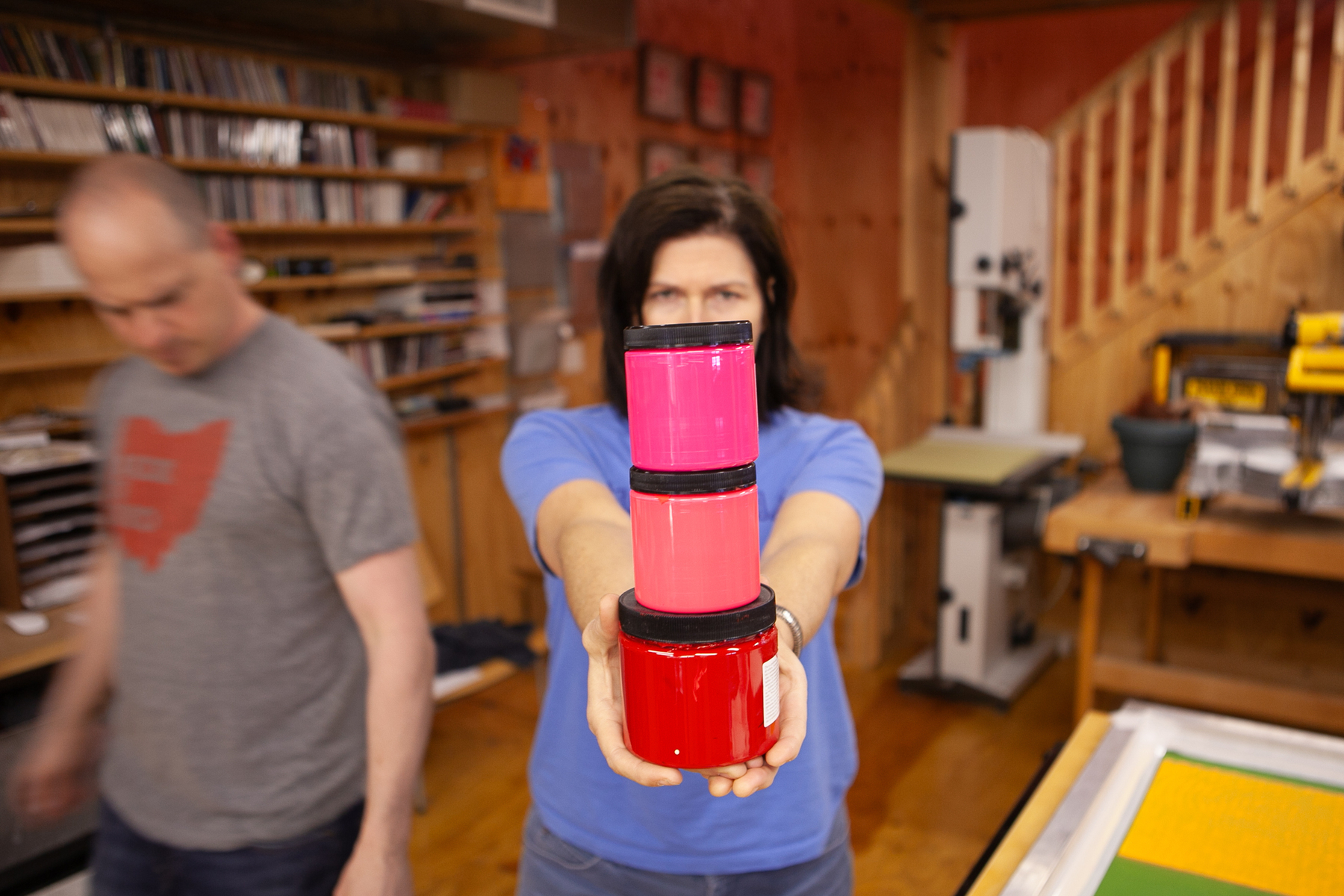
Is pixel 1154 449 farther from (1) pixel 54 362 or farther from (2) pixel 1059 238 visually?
(1) pixel 54 362

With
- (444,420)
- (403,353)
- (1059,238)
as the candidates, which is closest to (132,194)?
(403,353)

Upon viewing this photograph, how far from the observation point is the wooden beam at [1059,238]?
3.68 metres

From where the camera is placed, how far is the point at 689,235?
1.13 meters

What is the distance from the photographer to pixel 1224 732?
1235mm

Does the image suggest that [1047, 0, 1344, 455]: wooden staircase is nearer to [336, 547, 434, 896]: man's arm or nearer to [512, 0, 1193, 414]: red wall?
[512, 0, 1193, 414]: red wall

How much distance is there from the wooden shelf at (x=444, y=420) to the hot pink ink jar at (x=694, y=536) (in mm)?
3029

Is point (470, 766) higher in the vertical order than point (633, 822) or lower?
lower

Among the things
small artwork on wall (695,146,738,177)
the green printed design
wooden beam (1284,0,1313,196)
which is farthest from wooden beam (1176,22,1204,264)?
the green printed design

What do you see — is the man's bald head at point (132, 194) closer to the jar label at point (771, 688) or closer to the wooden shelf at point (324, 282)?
the jar label at point (771, 688)

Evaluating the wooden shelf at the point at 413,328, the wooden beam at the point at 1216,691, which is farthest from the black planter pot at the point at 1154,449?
the wooden shelf at the point at 413,328

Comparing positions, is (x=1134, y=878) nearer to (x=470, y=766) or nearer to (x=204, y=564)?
(x=204, y=564)

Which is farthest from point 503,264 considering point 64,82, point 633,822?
point 633,822

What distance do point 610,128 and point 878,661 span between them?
268cm

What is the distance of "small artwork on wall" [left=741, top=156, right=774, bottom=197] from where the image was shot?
5.35m
